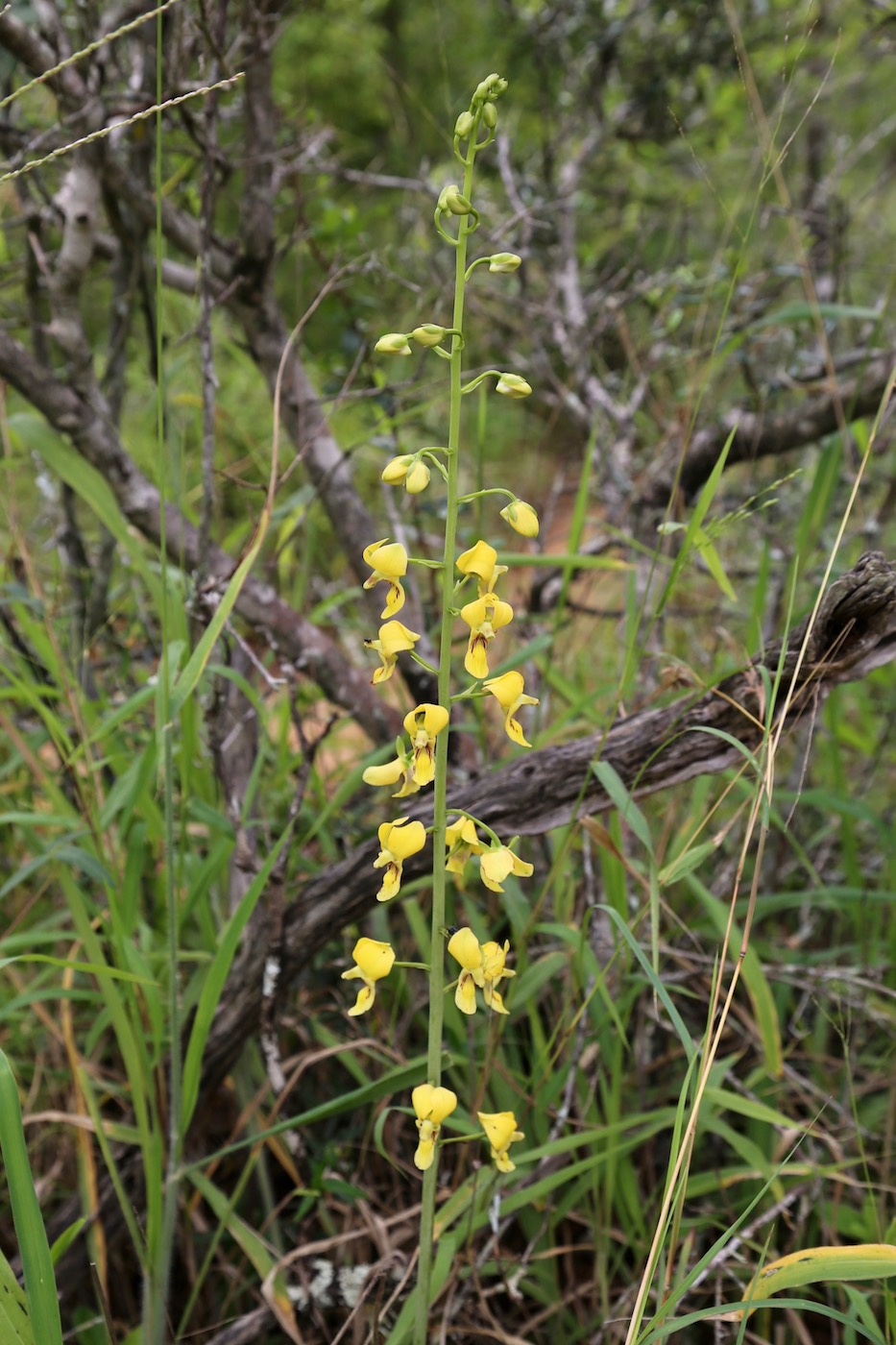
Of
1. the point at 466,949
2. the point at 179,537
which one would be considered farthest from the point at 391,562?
the point at 179,537

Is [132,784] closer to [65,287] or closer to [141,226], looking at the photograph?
[65,287]

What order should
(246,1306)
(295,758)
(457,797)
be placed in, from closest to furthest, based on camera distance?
(457,797) < (246,1306) < (295,758)

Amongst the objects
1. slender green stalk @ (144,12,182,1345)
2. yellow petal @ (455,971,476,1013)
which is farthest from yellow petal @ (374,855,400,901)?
slender green stalk @ (144,12,182,1345)

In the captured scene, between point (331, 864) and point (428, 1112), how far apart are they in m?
0.88

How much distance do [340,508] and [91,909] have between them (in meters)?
0.96

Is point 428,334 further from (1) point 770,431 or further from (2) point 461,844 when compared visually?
Result: (1) point 770,431

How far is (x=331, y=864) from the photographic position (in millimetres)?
1796

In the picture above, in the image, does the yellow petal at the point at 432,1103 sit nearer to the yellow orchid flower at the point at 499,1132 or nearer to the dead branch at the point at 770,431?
the yellow orchid flower at the point at 499,1132

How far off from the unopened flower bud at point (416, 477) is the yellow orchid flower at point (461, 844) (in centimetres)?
33

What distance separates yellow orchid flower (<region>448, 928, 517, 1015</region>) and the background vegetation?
0.15m

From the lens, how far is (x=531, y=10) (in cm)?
354

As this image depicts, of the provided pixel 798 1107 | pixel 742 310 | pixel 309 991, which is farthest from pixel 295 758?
pixel 742 310

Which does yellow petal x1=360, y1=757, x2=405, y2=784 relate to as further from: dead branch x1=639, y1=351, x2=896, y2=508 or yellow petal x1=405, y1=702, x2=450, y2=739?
dead branch x1=639, y1=351, x2=896, y2=508

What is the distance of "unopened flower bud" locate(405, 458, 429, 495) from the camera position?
96cm
